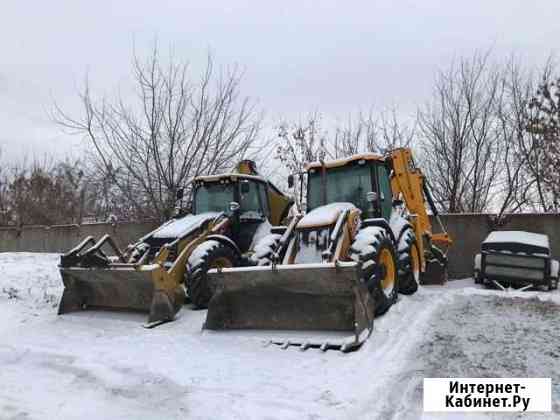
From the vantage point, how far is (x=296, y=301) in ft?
18.3

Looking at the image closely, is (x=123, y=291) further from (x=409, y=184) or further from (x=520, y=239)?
(x=520, y=239)

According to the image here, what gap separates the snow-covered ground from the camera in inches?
140

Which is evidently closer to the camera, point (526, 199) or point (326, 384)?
point (326, 384)

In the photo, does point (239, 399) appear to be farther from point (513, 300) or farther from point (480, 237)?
point (480, 237)

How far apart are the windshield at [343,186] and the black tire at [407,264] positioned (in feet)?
2.54

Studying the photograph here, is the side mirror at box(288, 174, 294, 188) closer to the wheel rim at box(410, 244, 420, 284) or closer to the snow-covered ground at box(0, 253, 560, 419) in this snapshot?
the wheel rim at box(410, 244, 420, 284)

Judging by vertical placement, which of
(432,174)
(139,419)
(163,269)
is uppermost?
(432,174)

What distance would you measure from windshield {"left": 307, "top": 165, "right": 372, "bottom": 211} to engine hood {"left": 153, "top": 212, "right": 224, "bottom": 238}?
1.78m

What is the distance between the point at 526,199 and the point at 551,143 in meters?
1.76

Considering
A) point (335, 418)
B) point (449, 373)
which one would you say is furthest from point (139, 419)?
point (449, 373)

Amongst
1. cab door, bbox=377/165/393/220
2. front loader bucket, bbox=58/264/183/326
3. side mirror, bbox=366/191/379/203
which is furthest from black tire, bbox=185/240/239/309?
cab door, bbox=377/165/393/220

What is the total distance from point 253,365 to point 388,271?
253 centimetres

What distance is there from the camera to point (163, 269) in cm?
660

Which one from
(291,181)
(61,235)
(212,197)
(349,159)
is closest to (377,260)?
(349,159)
